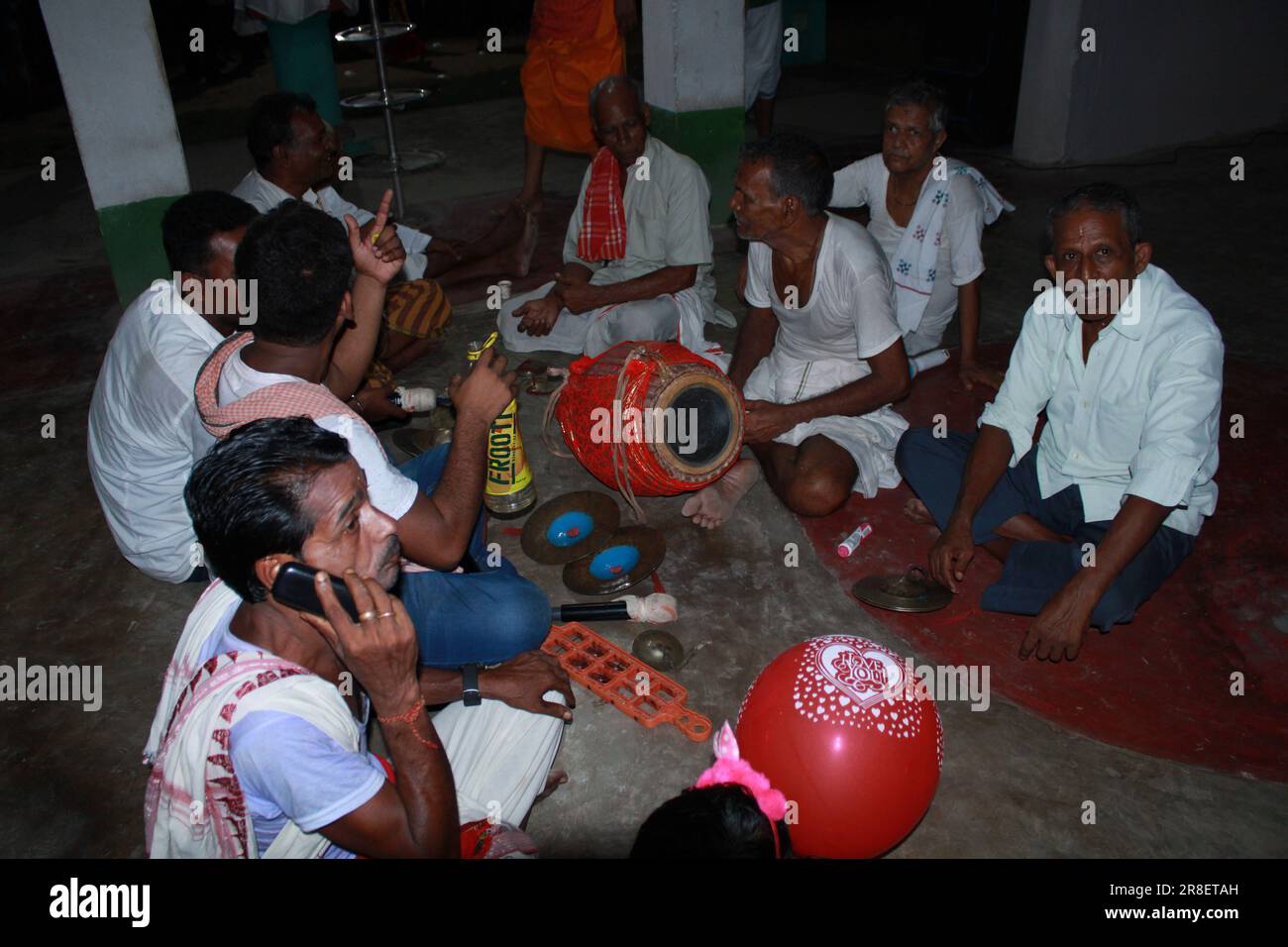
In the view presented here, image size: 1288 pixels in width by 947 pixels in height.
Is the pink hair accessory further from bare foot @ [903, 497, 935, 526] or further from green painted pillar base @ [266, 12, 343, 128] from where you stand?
green painted pillar base @ [266, 12, 343, 128]

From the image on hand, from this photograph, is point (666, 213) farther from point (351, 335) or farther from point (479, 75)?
point (479, 75)

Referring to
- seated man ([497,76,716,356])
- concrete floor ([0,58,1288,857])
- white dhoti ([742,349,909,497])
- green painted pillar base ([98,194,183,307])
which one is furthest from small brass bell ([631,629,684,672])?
green painted pillar base ([98,194,183,307])

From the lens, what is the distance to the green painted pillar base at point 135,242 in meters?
5.51

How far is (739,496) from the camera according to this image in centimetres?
410

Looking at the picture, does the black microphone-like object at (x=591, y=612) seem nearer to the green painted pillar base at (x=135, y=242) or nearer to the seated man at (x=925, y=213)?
the seated man at (x=925, y=213)

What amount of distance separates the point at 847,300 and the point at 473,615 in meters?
2.02

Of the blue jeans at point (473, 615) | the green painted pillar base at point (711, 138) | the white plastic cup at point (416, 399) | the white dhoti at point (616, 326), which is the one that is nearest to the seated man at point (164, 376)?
the white plastic cup at point (416, 399)

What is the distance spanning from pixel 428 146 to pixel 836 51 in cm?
616

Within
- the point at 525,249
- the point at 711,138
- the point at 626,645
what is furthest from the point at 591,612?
the point at 711,138

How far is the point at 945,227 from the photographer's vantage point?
15.1 ft

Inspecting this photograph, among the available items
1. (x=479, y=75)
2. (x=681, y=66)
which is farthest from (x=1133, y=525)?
(x=479, y=75)

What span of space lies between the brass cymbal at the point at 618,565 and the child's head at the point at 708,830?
6.10 feet

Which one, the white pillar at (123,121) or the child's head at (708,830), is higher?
the white pillar at (123,121)

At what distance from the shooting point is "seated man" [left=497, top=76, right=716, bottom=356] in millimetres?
4820
